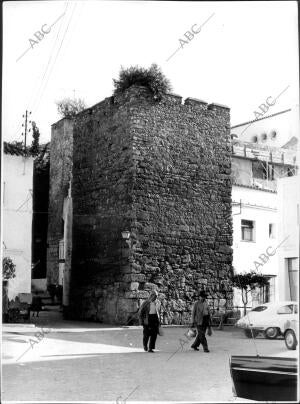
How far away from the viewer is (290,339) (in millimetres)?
5895

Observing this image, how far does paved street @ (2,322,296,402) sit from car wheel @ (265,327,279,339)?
86mm

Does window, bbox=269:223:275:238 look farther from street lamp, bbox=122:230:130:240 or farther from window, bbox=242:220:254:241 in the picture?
street lamp, bbox=122:230:130:240

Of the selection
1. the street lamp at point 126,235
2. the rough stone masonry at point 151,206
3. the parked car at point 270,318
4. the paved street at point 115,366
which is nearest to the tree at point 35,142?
the rough stone masonry at point 151,206

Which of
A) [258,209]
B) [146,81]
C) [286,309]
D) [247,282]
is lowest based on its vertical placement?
[286,309]

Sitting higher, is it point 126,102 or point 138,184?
point 126,102

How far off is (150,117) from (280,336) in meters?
7.61

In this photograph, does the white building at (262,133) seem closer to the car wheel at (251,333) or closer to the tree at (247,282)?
→ the tree at (247,282)

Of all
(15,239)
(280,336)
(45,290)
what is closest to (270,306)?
(280,336)

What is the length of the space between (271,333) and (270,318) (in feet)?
0.87

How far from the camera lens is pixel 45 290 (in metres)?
10.8

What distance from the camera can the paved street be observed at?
19.2 ft

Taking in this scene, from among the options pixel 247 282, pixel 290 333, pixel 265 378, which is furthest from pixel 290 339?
pixel 247 282

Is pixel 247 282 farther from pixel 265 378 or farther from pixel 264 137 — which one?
pixel 264 137

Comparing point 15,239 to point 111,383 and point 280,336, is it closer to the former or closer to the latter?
point 111,383
